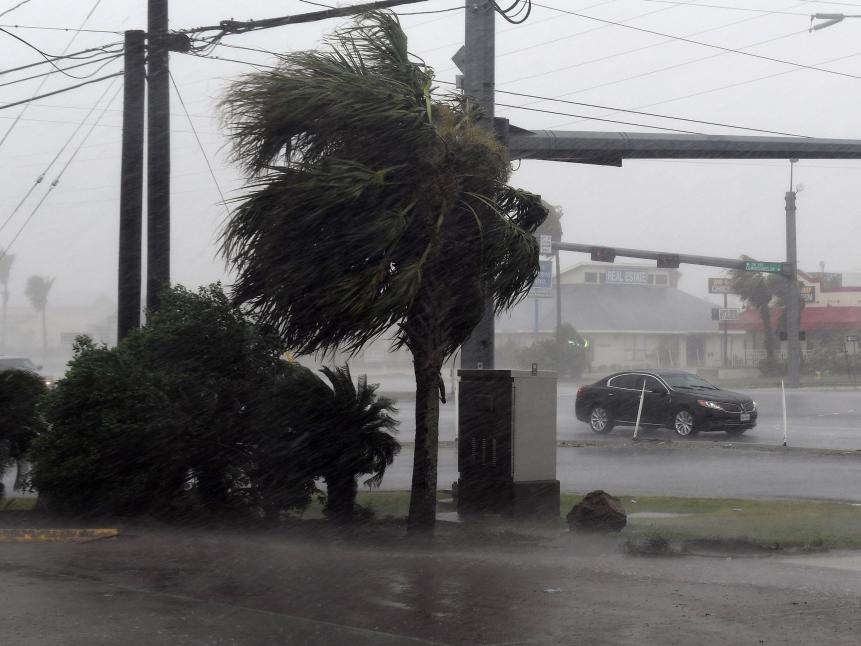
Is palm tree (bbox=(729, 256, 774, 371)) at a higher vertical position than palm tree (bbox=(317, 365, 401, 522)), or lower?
higher

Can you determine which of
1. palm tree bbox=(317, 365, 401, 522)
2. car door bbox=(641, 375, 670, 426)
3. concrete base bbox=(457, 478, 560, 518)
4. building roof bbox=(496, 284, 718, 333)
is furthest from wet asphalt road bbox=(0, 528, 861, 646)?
building roof bbox=(496, 284, 718, 333)

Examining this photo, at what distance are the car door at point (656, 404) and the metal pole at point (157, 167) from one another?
14.3 metres

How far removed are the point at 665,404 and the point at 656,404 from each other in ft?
0.82

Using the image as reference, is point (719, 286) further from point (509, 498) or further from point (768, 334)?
point (509, 498)

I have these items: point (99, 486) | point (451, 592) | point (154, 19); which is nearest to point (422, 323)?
point (451, 592)

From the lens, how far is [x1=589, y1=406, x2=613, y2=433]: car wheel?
86.2 feet

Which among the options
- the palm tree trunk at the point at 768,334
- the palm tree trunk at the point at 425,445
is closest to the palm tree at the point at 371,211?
the palm tree trunk at the point at 425,445

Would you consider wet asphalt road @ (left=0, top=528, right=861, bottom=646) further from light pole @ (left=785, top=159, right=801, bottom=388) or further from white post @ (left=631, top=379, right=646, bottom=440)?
light pole @ (left=785, top=159, right=801, bottom=388)

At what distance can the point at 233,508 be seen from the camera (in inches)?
458

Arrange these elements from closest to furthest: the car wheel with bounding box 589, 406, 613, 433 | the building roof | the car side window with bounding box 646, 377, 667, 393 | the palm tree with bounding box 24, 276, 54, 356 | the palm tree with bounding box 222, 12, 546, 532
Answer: the palm tree with bounding box 222, 12, 546, 532 < the car side window with bounding box 646, 377, 667, 393 < the car wheel with bounding box 589, 406, 613, 433 < the building roof < the palm tree with bounding box 24, 276, 54, 356

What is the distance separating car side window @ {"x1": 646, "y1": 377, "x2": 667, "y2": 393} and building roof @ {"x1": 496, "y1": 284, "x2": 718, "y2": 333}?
53565 mm

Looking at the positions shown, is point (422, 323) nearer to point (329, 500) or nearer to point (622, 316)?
point (329, 500)

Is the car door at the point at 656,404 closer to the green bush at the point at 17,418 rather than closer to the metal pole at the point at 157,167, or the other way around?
the metal pole at the point at 157,167

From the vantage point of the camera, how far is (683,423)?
2461cm
